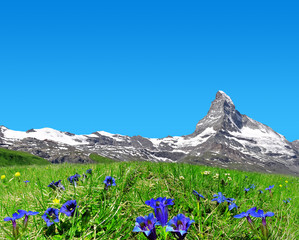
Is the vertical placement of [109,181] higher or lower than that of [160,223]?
higher

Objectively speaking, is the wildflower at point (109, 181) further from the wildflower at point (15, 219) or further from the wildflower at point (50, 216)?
Answer: the wildflower at point (15, 219)

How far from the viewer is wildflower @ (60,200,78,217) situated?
3.58 metres

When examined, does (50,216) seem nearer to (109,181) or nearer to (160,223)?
(109,181)

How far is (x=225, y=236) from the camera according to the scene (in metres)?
3.80

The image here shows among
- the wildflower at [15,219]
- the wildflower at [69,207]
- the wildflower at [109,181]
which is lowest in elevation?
the wildflower at [15,219]

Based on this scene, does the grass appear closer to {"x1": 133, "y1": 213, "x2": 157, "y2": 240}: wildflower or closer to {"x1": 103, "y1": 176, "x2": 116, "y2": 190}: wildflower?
{"x1": 103, "y1": 176, "x2": 116, "y2": 190}: wildflower

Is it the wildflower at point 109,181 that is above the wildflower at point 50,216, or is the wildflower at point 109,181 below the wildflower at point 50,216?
above

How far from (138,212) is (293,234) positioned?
Result: 242 centimetres

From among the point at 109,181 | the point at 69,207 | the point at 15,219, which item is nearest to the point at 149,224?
the point at 69,207

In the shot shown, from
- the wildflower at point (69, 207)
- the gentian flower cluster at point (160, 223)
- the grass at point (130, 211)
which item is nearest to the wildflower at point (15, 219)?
the grass at point (130, 211)

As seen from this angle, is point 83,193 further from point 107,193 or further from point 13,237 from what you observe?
point 13,237

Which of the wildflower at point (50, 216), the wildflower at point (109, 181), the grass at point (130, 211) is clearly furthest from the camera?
the wildflower at point (109, 181)

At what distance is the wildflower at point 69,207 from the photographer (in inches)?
141

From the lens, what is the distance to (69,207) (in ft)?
12.2
